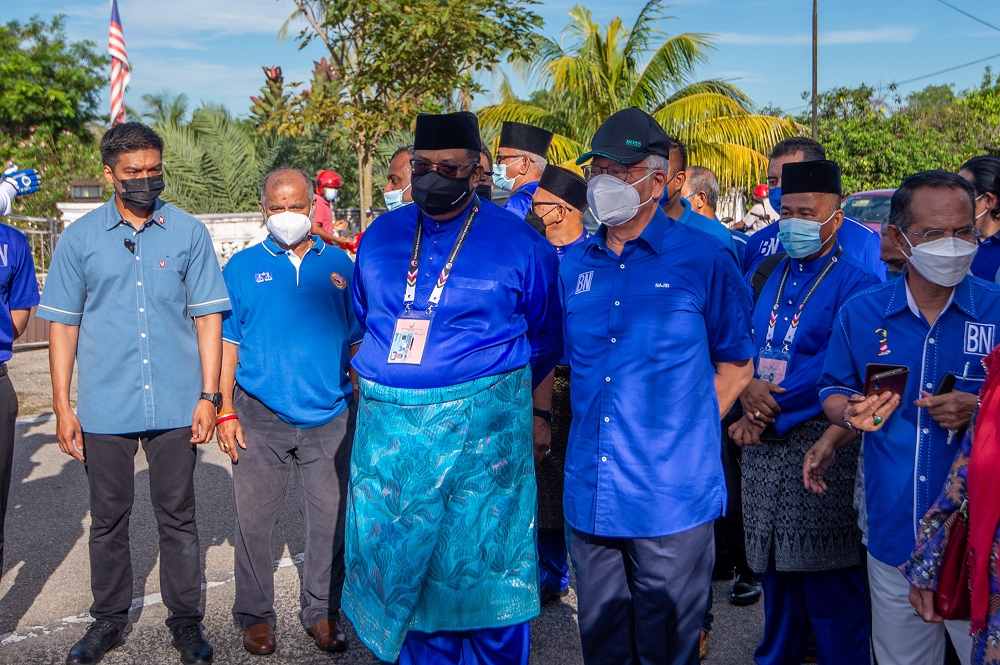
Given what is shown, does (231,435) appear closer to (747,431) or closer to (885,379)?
(747,431)

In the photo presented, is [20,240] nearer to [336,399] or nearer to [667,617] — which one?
[336,399]

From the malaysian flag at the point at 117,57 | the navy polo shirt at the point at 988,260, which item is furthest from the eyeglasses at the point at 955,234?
the malaysian flag at the point at 117,57

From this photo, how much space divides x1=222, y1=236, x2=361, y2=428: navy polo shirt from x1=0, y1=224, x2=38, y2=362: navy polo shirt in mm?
1016

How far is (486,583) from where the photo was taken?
130 inches

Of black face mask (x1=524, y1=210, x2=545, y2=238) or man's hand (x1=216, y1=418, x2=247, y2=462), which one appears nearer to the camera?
man's hand (x1=216, y1=418, x2=247, y2=462)

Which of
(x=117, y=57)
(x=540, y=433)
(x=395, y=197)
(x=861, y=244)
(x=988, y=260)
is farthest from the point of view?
(x=117, y=57)

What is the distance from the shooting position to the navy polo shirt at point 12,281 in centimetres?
439

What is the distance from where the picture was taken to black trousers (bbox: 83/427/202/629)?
163 inches

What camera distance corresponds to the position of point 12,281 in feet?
14.7

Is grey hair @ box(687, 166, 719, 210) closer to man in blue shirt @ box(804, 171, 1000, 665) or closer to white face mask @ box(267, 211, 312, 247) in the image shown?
white face mask @ box(267, 211, 312, 247)

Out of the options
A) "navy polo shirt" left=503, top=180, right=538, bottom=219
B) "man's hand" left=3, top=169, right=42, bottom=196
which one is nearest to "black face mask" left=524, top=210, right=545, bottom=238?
"navy polo shirt" left=503, top=180, right=538, bottom=219

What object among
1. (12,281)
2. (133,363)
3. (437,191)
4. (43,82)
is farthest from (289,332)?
(43,82)

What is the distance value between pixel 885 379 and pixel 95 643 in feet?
11.3

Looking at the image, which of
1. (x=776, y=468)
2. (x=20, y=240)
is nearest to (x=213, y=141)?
(x=20, y=240)
